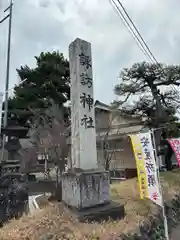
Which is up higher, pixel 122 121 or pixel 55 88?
pixel 55 88

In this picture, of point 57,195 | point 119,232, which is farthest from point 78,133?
point 57,195

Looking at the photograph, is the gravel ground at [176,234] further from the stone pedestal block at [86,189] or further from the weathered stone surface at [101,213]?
the stone pedestal block at [86,189]

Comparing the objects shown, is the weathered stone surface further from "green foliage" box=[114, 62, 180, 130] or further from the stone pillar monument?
"green foliage" box=[114, 62, 180, 130]

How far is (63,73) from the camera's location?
2034 cm

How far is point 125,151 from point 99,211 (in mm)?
12437

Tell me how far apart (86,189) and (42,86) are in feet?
53.1

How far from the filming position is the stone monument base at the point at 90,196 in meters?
4.79

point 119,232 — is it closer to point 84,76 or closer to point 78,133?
point 78,133

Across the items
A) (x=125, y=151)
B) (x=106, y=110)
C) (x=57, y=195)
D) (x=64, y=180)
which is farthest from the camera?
(x=106, y=110)

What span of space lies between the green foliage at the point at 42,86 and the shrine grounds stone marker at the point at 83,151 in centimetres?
1363

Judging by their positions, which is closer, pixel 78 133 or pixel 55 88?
pixel 78 133

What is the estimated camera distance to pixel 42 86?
19844mm

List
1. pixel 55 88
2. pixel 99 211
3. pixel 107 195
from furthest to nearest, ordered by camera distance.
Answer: pixel 55 88 → pixel 107 195 → pixel 99 211

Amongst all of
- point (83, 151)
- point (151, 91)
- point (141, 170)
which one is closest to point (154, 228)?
point (141, 170)
